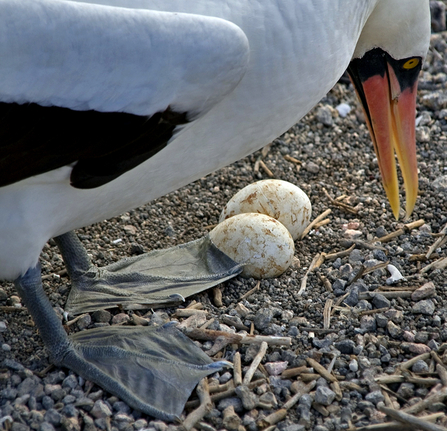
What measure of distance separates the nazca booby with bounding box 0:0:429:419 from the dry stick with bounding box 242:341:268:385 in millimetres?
325

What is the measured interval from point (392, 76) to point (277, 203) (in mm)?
986

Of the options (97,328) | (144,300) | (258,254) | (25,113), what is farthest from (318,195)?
(25,113)

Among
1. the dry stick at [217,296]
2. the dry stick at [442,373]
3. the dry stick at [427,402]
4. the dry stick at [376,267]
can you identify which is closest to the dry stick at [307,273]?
the dry stick at [376,267]

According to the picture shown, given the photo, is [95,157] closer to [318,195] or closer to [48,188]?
[48,188]

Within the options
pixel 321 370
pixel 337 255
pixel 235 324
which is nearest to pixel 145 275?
pixel 235 324

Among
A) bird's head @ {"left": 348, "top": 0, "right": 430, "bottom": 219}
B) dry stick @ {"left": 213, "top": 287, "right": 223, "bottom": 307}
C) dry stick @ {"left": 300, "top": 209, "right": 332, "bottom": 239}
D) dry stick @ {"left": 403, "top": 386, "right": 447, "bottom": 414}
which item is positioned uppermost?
bird's head @ {"left": 348, "top": 0, "right": 430, "bottom": 219}

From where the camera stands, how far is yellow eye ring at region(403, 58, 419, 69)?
138 inches

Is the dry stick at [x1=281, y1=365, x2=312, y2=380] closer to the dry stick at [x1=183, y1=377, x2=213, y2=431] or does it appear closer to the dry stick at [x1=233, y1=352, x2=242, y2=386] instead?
the dry stick at [x1=233, y1=352, x2=242, y2=386]

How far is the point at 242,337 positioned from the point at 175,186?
2.67 feet

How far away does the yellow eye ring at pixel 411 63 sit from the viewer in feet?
11.5

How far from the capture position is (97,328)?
3430 mm

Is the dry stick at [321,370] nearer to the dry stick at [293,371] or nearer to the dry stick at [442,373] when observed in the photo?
the dry stick at [293,371]

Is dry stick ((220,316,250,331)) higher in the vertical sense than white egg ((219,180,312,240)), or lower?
lower

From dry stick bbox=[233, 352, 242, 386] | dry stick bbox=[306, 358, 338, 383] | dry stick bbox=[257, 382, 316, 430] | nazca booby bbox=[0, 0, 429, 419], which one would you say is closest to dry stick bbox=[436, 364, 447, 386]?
dry stick bbox=[306, 358, 338, 383]
